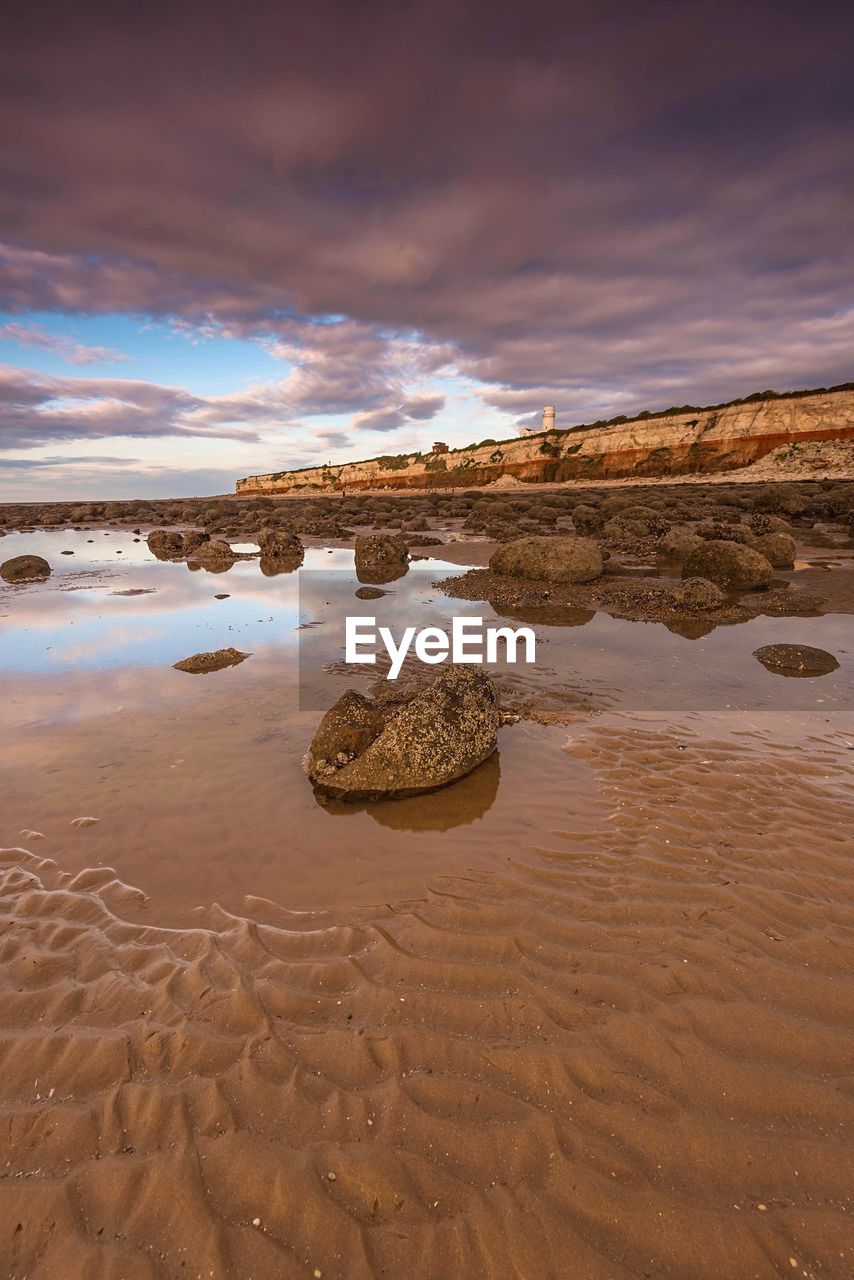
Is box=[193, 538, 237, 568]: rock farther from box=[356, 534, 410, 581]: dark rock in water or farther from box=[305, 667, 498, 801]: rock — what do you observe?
box=[305, 667, 498, 801]: rock

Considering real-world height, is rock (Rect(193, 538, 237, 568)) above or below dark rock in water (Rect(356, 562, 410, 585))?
above

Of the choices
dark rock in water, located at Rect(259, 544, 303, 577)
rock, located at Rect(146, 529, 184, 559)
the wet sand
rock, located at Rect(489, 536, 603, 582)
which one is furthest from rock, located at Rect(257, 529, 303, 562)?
the wet sand

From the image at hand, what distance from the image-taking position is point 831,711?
7.05 metres

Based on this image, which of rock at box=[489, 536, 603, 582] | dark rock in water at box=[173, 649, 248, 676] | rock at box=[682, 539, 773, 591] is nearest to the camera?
dark rock in water at box=[173, 649, 248, 676]

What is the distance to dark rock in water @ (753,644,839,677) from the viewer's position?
8.41 m

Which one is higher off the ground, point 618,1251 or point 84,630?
point 84,630

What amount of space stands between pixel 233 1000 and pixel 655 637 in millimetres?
9531

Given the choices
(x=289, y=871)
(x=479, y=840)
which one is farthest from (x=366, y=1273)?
(x=479, y=840)

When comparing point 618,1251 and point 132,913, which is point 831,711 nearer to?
point 618,1251

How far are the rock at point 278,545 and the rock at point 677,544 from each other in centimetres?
1522

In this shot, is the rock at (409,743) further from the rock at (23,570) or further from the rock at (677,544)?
the rock at (23,570)

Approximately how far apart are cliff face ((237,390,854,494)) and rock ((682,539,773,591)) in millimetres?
49325

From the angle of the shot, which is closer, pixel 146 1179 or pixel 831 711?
pixel 146 1179

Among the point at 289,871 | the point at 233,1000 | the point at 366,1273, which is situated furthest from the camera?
the point at 289,871
